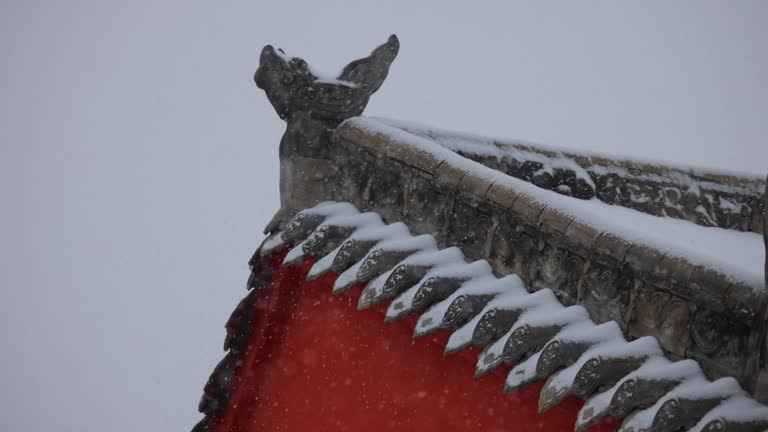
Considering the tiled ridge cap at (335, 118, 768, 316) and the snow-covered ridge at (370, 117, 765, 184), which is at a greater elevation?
the snow-covered ridge at (370, 117, 765, 184)

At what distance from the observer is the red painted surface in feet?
14.0

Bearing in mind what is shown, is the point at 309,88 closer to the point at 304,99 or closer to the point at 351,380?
the point at 304,99

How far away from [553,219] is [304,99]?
1748 mm

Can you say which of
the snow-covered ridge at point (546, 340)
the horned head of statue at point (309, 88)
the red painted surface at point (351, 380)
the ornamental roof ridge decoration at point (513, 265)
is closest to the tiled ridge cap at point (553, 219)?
the ornamental roof ridge decoration at point (513, 265)

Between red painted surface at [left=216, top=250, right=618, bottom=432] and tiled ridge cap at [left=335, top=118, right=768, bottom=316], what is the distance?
0.65m

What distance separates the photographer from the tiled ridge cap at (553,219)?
10.9ft

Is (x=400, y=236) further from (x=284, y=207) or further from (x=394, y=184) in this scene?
(x=284, y=207)

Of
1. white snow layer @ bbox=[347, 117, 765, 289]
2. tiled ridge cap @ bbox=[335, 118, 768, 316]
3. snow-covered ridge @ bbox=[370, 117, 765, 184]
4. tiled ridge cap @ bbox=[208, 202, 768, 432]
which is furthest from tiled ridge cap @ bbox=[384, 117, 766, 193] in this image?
tiled ridge cap @ bbox=[208, 202, 768, 432]

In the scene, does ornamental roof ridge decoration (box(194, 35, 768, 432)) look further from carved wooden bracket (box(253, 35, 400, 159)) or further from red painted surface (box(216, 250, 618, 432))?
red painted surface (box(216, 250, 618, 432))

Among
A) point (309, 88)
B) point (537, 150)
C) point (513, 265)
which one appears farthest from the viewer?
point (537, 150)

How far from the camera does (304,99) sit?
17.1ft

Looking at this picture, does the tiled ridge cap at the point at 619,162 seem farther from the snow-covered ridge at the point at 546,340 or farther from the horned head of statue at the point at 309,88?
the snow-covered ridge at the point at 546,340

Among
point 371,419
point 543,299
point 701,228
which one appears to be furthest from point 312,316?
point 701,228

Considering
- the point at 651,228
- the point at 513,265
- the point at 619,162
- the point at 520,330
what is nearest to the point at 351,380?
the point at 513,265
